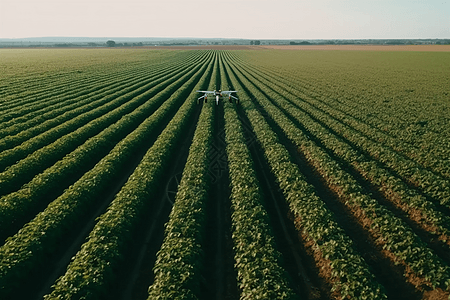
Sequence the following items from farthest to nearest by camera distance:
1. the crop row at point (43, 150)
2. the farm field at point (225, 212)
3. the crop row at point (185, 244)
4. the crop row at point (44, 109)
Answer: the crop row at point (44, 109), the crop row at point (43, 150), the farm field at point (225, 212), the crop row at point (185, 244)

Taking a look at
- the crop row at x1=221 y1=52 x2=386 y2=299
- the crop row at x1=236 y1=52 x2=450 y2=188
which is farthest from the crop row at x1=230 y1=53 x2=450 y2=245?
the crop row at x1=221 y1=52 x2=386 y2=299

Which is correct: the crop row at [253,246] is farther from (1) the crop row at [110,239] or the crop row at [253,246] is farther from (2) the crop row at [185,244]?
(1) the crop row at [110,239]

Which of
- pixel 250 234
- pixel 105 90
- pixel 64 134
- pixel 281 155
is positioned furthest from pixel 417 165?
pixel 105 90

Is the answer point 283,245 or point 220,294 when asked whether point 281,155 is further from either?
point 220,294

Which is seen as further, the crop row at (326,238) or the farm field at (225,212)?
the farm field at (225,212)

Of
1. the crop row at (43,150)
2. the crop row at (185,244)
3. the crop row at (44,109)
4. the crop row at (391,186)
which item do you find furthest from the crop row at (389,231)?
the crop row at (44,109)

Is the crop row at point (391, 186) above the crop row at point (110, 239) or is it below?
below

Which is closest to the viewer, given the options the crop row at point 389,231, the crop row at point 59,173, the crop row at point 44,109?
the crop row at point 389,231
